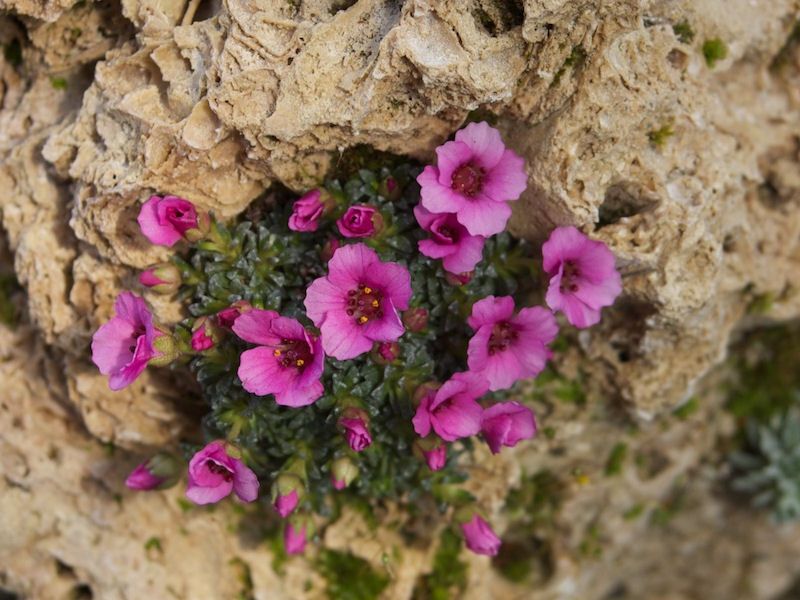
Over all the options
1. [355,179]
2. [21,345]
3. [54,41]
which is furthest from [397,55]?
[21,345]

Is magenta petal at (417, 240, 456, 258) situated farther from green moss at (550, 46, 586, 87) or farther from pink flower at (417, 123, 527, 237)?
green moss at (550, 46, 586, 87)

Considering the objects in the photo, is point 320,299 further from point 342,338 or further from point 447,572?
point 447,572

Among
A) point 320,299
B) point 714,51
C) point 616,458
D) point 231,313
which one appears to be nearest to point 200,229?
point 231,313

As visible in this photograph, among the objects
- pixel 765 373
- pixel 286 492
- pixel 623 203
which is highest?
pixel 623 203

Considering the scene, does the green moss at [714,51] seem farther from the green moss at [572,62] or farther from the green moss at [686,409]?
the green moss at [686,409]

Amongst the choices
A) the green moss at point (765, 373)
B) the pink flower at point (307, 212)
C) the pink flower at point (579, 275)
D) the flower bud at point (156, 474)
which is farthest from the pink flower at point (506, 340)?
the green moss at point (765, 373)

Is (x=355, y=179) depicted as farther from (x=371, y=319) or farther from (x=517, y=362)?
(x=517, y=362)
